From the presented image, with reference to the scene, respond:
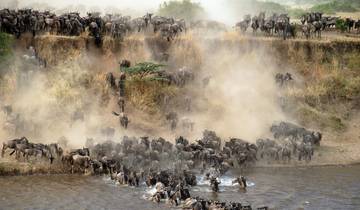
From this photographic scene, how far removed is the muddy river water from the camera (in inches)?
1017

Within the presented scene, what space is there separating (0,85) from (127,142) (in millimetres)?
8781

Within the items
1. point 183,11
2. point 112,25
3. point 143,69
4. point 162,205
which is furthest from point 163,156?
point 183,11

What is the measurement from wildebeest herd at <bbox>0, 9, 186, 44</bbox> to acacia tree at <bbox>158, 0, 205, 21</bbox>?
36.8ft

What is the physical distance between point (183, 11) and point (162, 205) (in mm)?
30605

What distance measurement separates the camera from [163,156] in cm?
3155

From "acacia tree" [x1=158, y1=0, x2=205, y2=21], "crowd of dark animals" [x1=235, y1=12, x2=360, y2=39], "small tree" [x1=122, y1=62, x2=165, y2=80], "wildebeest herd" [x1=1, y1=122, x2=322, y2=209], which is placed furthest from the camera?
"acacia tree" [x1=158, y1=0, x2=205, y2=21]

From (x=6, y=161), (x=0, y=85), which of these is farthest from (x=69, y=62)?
(x=6, y=161)

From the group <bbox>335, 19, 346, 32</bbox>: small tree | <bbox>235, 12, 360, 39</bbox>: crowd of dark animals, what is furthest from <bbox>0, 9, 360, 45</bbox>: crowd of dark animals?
<bbox>335, 19, 346, 32</bbox>: small tree

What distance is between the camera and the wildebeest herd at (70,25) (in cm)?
3972

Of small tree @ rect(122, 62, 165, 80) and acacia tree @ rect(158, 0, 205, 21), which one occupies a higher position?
acacia tree @ rect(158, 0, 205, 21)

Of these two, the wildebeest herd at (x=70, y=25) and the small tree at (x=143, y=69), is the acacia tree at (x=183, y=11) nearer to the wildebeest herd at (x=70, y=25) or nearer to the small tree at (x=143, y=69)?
the wildebeest herd at (x=70, y=25)

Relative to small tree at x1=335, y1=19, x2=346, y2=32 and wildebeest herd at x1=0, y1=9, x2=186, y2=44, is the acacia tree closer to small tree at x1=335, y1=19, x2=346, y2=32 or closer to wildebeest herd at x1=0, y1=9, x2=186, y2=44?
small tree at x1=335, y1=19, x2=346, y2=32

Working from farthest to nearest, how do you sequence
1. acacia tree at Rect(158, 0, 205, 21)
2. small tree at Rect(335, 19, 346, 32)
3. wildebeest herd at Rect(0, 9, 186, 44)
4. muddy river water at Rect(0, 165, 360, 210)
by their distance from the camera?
acacia tree at Rect(158, 0, 205, 21)
small tree at Rect(335, 19, 346, 32)
wildebeest herd at Rect(0, 9, 186, 44)
muddy river water at Rect(0, 165, 360, 210)

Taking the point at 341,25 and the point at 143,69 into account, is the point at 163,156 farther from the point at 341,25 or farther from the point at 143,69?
the point at 341,25
